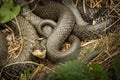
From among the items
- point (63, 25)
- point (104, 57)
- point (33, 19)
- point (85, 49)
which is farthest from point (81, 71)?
point (33, 19)

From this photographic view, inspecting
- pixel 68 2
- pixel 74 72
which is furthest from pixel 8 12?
pixel 74 72

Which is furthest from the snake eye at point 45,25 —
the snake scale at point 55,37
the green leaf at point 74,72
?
the green leaf at point 74,72

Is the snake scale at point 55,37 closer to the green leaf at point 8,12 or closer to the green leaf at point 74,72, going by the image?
the green leaf at point 8,12

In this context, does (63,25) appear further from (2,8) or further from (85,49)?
(2,8)

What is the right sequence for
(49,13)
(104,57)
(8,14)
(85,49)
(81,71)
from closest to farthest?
(81,71) < (104,57) < (85,49) < (8,14) < (49,13)

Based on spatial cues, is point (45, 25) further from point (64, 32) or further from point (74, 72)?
point (74, 72)

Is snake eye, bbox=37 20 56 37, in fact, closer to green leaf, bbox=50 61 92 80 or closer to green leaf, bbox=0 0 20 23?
green leaf, bbox=0 0 20 23

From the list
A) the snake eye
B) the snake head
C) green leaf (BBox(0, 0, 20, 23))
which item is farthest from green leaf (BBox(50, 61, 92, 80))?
the snake head
